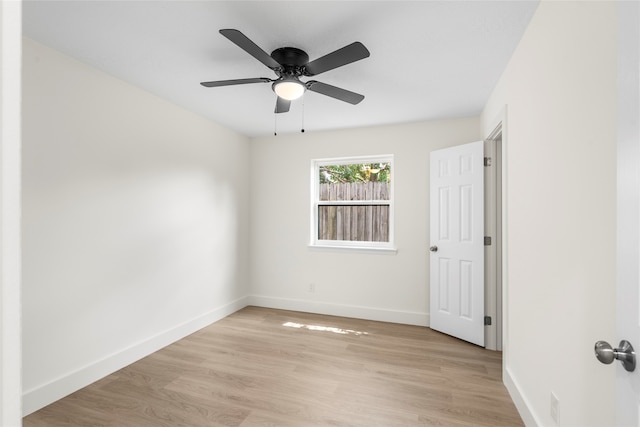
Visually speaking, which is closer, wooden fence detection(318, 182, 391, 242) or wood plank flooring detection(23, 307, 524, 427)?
wood plank flooring detection(23, 307, 524, 427)

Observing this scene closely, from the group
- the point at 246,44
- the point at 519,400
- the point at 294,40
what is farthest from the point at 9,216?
the point at 519,400

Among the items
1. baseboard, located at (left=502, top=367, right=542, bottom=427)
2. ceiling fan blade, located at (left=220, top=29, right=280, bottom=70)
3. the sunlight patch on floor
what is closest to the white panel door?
baseboard, located at (left=502, top=367, right=542, bottom=427)

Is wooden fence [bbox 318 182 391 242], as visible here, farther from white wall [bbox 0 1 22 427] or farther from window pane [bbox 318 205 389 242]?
white wall [bbox 0 1 22 427]

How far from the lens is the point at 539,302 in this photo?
1.81 metres

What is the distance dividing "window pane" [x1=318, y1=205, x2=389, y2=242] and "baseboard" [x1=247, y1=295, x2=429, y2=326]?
87cm

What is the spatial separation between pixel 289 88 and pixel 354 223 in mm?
2452

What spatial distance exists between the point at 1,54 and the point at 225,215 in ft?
12.3

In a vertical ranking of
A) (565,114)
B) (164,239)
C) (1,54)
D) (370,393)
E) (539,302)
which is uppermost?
(565,114)

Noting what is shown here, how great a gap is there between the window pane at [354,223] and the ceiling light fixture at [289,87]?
7.54 feet

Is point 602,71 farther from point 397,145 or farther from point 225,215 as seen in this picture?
point 225,215

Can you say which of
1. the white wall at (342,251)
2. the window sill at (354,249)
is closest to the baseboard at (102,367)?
the white wall at (342,251)

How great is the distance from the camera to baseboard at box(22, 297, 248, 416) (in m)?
2.14

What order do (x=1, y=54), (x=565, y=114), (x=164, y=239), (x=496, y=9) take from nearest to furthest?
(x=1, y=54) → (x=565, y=114) → (x=496, y=9) → (x=164, y=239)

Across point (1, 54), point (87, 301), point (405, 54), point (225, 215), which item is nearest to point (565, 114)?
point (405, 54)
